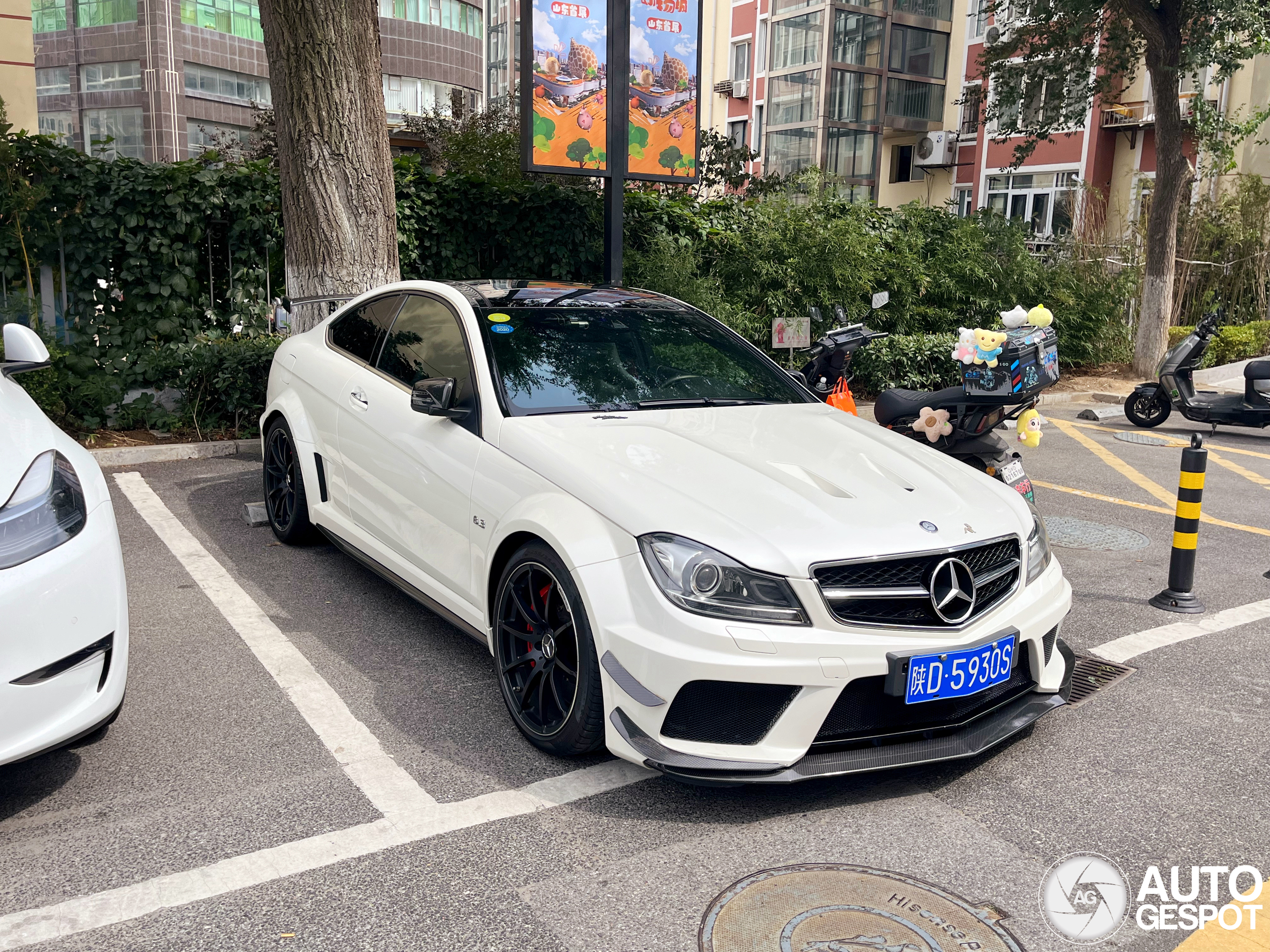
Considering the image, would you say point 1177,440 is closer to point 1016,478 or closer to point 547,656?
point 1016,478

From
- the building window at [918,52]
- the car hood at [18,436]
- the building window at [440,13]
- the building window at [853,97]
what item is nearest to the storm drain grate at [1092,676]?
the car hood at [18,436]

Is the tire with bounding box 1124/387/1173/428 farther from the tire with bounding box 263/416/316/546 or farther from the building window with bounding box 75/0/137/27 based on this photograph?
the building window with bounding box 75/0/137/27

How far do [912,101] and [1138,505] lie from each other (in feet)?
122

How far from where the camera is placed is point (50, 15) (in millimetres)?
48688

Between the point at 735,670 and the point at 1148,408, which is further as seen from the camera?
the point at 1148,408

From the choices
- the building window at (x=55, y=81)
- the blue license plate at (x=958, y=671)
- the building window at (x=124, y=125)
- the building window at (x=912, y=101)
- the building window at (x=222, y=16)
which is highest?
the building window at (x=222, y=16)

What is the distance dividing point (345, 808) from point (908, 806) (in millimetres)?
1744

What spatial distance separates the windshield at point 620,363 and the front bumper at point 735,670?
1.19 metres

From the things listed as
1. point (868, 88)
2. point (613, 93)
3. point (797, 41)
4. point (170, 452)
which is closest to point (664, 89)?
point (613, 93)

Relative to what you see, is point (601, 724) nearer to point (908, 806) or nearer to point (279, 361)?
point (908, 806)

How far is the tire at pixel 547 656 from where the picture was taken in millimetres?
3365

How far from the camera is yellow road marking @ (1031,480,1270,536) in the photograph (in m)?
7.26

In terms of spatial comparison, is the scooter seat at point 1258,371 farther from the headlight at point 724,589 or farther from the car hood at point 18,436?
the car hood at point 18,436

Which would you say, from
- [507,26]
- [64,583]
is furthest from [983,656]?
[507,26]
